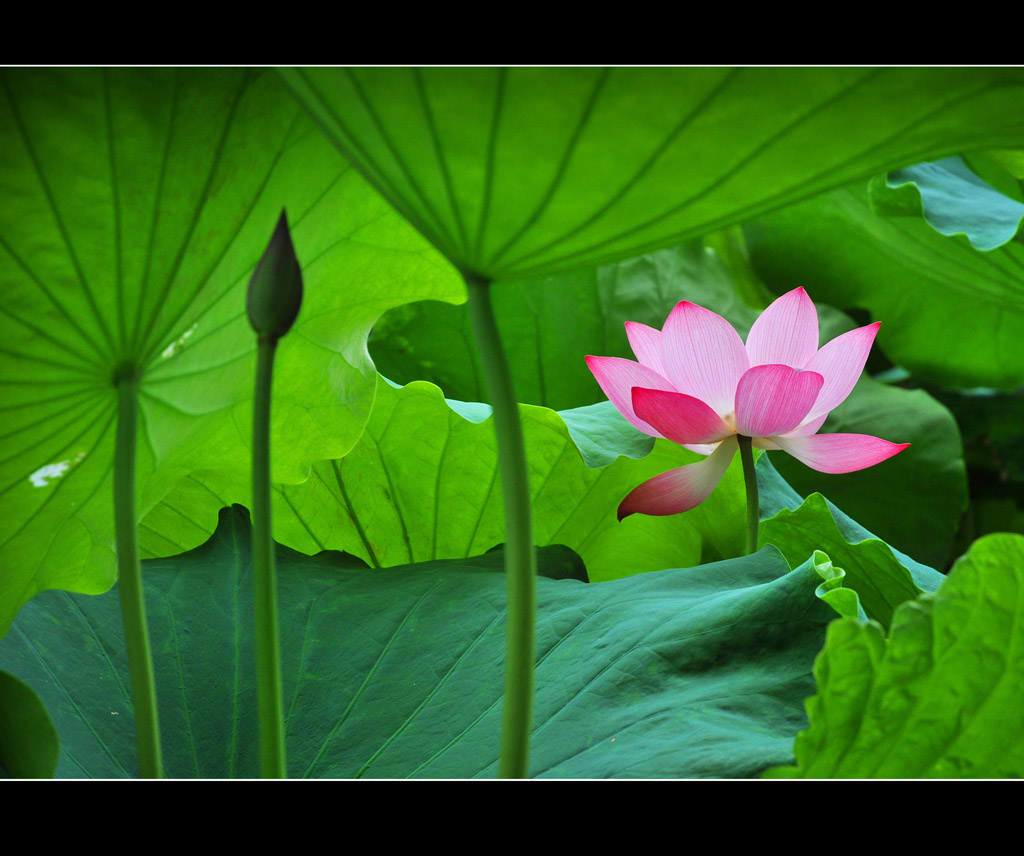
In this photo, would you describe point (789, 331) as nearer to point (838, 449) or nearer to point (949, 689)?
point (838, 449)

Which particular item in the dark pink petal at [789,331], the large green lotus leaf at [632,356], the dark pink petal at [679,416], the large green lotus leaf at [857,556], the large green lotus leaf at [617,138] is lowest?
the large green lotus leaf at [857,556]

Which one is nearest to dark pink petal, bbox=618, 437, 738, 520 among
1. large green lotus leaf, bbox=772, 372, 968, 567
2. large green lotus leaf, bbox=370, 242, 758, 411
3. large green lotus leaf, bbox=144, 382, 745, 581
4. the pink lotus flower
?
the pink lotus flower

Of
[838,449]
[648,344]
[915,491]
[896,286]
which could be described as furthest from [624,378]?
[896,286]

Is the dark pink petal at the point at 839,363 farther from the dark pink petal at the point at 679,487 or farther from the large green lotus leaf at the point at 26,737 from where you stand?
the large green lotus leaf at the point at 26,737

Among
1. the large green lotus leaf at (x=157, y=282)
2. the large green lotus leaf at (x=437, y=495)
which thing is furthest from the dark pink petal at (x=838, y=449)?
the large green lotus leaf at (x=157, y=282)

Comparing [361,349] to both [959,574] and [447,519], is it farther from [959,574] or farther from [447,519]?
[959,574]

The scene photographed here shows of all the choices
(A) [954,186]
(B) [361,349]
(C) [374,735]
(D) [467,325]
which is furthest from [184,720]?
(A) [954,186]

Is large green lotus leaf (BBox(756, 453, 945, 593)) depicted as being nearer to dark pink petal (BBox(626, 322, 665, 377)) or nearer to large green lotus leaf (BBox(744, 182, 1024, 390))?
dark pink petal (BBox(626, 322, 665, 377))
